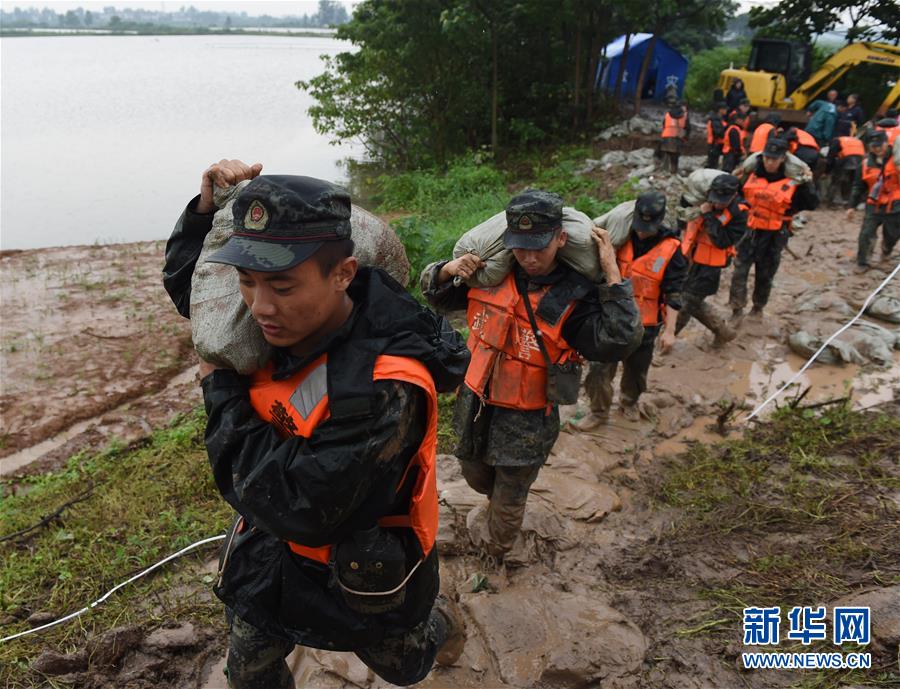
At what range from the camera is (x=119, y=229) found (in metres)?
14.8

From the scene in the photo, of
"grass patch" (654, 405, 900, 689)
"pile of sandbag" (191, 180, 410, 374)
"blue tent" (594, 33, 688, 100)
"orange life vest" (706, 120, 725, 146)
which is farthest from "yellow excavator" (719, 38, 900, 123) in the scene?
"pile of sandbag" (191, 180, 410, 374)

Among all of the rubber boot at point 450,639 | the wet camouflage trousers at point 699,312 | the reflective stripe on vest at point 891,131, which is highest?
the reflective stripe on vest at point 891,131

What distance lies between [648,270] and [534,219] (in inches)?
97.6

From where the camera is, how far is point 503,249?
3.28m

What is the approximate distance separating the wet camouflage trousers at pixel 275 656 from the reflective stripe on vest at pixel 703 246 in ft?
17.5

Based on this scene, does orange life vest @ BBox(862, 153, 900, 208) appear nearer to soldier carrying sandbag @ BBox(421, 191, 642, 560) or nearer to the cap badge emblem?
soldier carrying sandbag @ BBox(421, 191, 642, 560)

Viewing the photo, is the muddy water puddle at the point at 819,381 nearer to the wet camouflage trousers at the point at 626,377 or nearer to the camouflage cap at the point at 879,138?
the wet camouflage trousers at the point at 626,377

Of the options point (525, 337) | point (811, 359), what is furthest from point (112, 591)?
point (811, 359)

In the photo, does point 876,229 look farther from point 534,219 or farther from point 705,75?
point 705,75

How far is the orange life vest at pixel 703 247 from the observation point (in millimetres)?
6656

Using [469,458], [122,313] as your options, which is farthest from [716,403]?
[122,313]

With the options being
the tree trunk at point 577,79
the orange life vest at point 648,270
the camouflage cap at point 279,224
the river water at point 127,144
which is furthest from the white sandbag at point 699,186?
the tree trunk at point 577,79

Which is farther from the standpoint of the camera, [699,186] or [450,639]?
[699,186]

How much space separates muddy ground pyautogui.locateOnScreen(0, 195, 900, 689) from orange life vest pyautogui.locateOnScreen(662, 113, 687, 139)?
3707 mm
